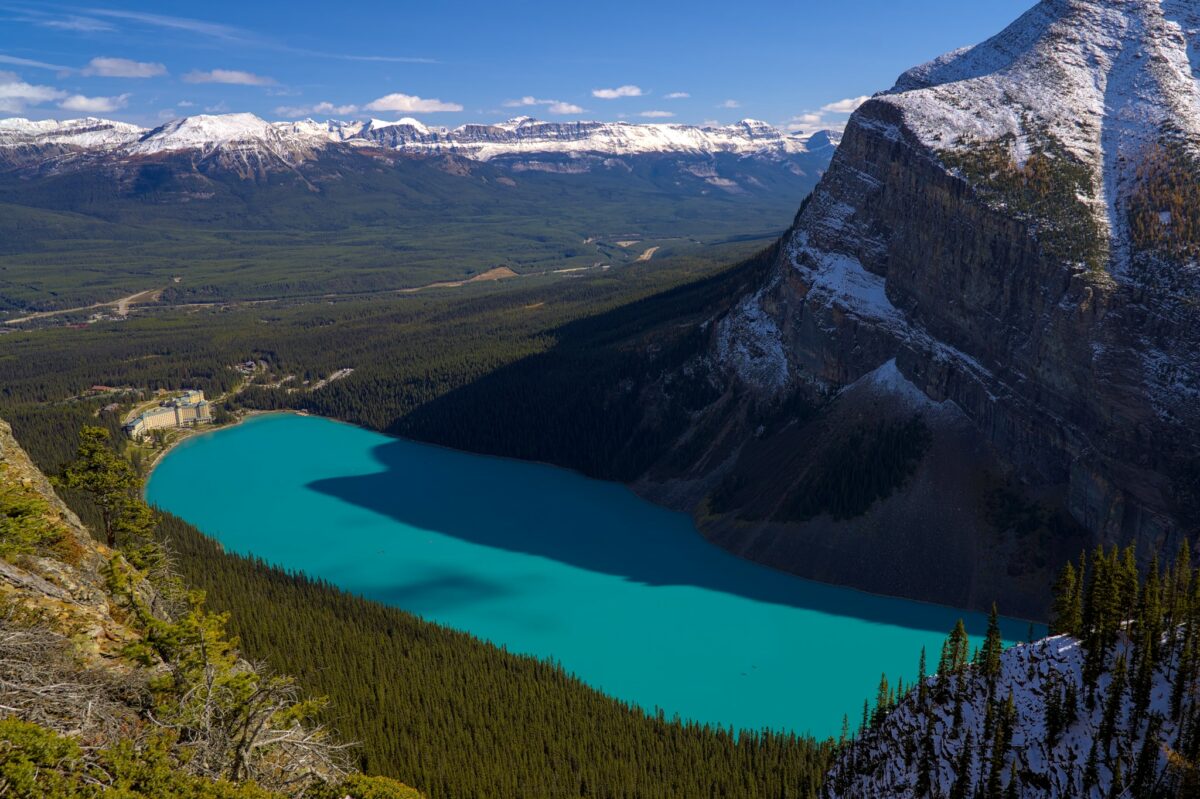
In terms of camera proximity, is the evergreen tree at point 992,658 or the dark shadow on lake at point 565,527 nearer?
the evergreen tree at point 992,658

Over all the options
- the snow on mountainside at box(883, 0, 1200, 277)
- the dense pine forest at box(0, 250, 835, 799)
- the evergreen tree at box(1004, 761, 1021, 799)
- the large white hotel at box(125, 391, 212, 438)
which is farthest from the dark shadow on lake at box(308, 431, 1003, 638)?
the evergreen tree at box(1004, 761, 1021, 799)

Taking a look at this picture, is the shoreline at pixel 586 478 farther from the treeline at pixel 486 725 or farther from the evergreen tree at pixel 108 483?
the evergreen tree at pixel 108 483

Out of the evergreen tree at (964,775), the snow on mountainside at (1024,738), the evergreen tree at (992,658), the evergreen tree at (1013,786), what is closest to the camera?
the evergreen tree at (1013,786)

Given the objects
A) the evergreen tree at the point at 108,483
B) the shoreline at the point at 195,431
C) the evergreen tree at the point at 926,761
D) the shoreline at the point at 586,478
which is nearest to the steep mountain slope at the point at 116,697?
the evergreen tree at the point at 108,483

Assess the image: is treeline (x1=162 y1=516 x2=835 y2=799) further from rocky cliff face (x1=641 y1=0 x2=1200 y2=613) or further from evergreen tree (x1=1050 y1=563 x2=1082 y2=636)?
rocky cliff face (x1=641 y1=0 x2=1200 y2=613)

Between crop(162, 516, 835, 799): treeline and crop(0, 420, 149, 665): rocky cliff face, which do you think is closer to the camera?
crop(0, 420, 149, 665): rocky cliff face

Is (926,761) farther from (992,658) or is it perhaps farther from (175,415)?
(175,415)
